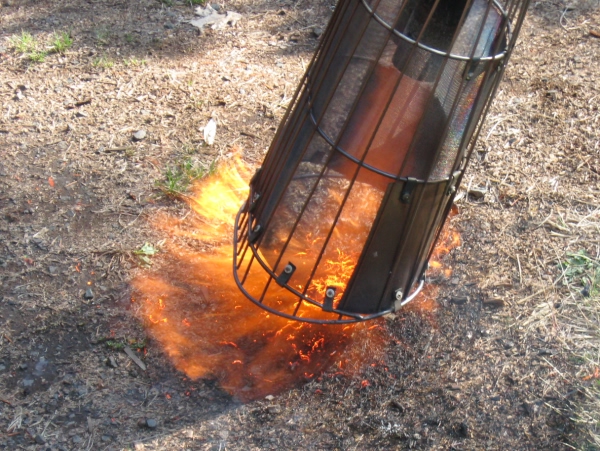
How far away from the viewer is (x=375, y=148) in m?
2.71

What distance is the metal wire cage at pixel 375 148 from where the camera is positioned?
256 centimetres

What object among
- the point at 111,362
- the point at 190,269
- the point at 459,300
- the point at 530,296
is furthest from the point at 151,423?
the point at 530,296

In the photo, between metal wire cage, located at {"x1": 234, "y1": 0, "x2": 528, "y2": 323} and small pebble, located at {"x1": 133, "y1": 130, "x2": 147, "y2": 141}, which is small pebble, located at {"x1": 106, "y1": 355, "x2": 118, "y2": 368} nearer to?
metal wire cage, located at {"x1": 234, "y1": 0, "x2": 528, "y2": 323}

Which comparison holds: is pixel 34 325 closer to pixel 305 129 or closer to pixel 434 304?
pixel 305 129

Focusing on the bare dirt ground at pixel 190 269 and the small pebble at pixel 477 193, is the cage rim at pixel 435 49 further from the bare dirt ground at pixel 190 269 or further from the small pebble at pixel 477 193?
the small pebble at pixel 477 193

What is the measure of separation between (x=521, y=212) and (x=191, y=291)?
2.03 m

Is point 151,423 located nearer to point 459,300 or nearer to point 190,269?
point 190,269

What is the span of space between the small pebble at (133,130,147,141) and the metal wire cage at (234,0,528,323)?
150 cm

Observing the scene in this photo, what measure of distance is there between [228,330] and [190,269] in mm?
461

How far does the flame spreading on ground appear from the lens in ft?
10.6

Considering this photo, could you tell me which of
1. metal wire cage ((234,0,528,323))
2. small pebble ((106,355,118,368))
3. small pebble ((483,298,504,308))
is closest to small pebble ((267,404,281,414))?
metal wire cage ((234,0,528,323))

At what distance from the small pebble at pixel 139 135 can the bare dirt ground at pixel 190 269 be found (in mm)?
26

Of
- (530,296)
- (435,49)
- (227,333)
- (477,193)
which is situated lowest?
(227,333)

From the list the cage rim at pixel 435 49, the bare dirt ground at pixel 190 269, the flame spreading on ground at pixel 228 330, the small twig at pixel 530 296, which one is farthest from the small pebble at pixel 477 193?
the cage rim at pixel 435 49
